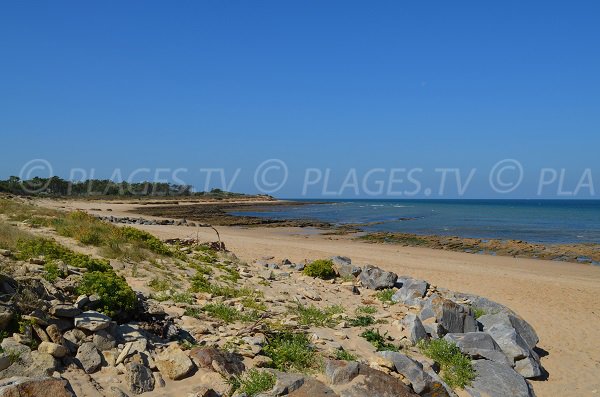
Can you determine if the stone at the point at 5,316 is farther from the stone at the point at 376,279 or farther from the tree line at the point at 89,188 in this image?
the tree line at the point at 89,188

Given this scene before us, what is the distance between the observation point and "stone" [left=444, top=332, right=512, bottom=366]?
27.4ft

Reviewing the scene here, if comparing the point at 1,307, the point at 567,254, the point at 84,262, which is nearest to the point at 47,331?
the point at 1,307

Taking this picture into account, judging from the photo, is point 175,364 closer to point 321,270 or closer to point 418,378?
point 418,378

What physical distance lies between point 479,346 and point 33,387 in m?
7.51

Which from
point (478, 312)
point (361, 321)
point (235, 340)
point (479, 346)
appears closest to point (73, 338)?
point (235, 340)

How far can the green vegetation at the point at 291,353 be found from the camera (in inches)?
260

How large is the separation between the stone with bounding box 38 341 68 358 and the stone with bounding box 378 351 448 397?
472 cm

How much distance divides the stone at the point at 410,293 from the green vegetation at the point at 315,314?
2.25m

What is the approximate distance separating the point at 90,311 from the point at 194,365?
5.99 ft

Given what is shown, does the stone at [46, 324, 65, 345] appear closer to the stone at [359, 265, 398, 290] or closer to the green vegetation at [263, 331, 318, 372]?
the green vegetation at [263, 331, 318, 372]

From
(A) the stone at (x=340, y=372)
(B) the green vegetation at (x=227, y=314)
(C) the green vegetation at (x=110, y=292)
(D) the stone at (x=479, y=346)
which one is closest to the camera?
(A) the stone at (x=340, y=372)

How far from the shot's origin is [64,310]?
602 cm

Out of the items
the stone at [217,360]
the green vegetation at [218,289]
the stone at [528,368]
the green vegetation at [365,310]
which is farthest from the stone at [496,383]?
the green vegetation at [218,289]

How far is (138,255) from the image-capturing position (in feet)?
40.9
